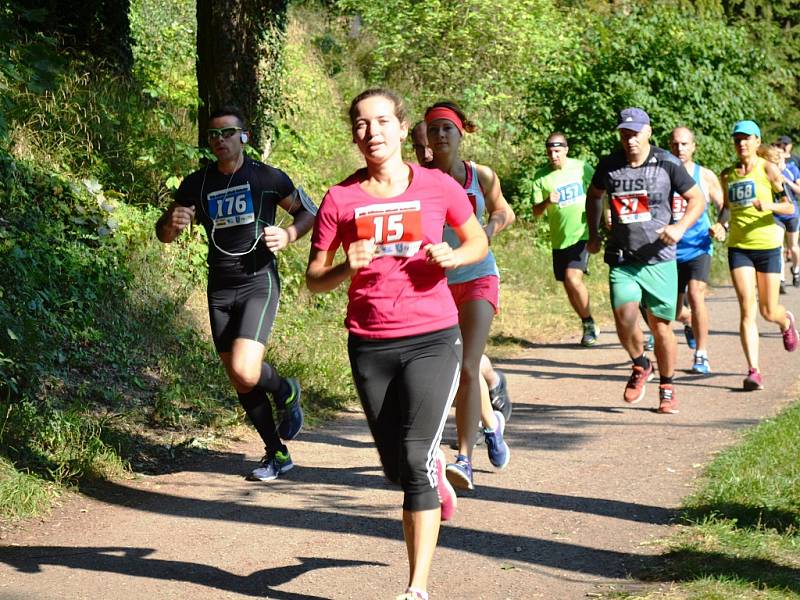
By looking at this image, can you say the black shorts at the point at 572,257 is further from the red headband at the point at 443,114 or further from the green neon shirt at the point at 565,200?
the red headband at the point at 443,114

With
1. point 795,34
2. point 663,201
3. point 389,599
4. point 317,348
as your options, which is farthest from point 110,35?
point 795,34

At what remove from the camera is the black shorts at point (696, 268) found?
11117 mm

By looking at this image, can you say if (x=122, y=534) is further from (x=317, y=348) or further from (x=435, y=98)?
(x=435, y=98)

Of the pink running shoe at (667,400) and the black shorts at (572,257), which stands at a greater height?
the black shorts at (572,257)

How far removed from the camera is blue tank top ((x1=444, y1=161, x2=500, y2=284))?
23.3ft

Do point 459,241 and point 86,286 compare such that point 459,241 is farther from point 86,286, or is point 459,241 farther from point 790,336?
point 790,336

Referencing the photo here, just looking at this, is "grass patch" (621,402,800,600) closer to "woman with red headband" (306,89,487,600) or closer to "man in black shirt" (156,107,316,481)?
"woman with red headband" (306,89,487,600)

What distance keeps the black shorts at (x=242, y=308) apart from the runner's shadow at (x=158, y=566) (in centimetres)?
162

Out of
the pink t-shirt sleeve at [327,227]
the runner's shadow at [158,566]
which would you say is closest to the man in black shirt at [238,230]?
the runner's shadow at [158,566]

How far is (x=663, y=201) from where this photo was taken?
8953mm

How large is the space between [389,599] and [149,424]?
370cm

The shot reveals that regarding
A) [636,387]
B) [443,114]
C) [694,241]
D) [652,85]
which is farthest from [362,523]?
[652,85]

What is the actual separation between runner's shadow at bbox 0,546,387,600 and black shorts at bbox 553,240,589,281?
749 centimetres

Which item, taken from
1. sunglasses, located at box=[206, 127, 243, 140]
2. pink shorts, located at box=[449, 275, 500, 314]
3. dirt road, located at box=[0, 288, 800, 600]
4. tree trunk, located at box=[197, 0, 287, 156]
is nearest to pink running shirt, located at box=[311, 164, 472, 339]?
dirt road, located at box=[0, 288, 800, 600]
